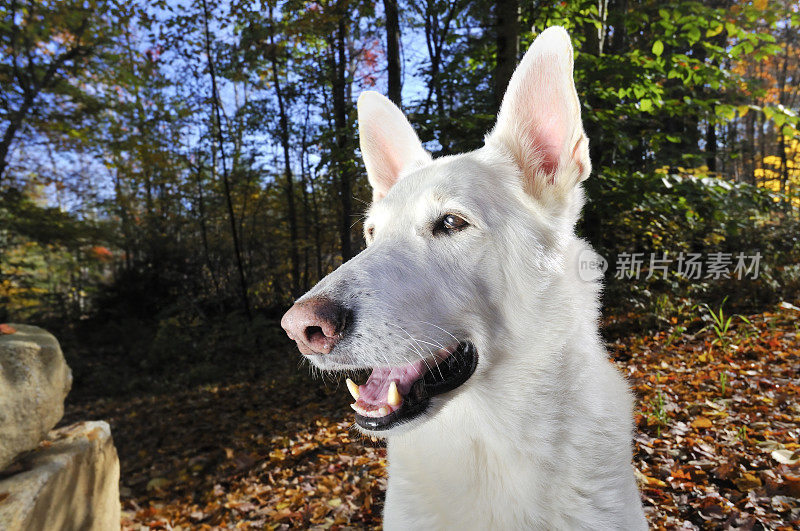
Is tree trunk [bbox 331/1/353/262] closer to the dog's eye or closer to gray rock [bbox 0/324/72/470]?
gray rock [bbox 0/324/72/470]

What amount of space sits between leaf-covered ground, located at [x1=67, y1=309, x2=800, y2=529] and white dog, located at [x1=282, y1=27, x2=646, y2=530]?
1.68m

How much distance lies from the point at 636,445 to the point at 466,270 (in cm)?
294

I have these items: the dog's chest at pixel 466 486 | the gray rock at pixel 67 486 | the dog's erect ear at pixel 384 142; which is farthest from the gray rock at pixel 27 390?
the dog's erect ear at pixel 384 142

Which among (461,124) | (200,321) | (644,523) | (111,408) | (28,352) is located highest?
(461,124)

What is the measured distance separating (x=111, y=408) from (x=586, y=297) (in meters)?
9.39

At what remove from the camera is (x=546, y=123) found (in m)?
1.71

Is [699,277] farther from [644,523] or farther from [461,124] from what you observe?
[644,523]

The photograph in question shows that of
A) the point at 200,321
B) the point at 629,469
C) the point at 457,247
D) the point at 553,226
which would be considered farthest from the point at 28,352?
the point at 200,321

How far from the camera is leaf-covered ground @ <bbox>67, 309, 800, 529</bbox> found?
2.95 metres

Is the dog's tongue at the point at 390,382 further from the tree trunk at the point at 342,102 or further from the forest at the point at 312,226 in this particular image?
the tree trunk at the point at 342,102

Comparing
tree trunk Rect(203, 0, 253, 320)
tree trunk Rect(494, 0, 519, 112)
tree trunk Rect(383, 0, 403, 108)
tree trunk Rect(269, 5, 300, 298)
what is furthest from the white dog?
tree trunk Rect(203, 0, 253, 320)

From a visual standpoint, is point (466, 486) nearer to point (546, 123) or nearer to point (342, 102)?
point (546, 123)

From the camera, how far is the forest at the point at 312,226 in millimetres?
4422

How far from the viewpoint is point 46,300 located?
10609mm
